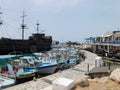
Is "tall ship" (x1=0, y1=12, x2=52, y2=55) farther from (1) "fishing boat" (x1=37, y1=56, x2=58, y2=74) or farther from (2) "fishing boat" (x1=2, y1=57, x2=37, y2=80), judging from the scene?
(2) "fishing boat" (x1=2, y1=57, x2=37, y2=80)

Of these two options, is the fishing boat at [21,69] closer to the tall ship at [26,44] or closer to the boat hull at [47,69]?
the boat hull at [47,69]

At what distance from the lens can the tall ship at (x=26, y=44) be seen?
6669 cm

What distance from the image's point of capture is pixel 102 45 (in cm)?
8794

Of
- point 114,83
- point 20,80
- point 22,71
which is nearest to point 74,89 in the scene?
point 114,83

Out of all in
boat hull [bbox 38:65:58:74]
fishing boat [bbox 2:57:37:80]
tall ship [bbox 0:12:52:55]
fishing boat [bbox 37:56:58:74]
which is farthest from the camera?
tall ship [bbox 0:12:52:55]

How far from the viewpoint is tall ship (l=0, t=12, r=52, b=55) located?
66.7 meters

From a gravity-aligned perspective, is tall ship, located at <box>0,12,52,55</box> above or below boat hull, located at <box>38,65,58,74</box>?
above

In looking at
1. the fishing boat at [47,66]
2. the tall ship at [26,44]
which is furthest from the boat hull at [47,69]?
the tall ship at [26,44]

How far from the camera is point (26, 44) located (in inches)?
2970

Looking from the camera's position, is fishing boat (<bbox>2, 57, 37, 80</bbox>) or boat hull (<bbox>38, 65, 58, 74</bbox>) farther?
boat hull (<bbox>38, 65, 58, 74</bbox>)

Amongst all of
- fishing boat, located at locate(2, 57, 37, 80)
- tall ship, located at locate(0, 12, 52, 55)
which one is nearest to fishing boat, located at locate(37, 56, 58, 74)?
fishing boat, located at locate(2, 57, 37, 80)

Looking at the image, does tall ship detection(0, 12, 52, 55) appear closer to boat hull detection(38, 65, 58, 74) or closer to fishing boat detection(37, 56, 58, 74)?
fishing boat detection(37, 56, 58, 74)

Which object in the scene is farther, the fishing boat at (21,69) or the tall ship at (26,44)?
the tall ship at (26,44)

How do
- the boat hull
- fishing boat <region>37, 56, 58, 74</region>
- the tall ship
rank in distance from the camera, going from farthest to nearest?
the tall ship, fishing boat <region>37, 56, 58, 74</region>, the boat hull
